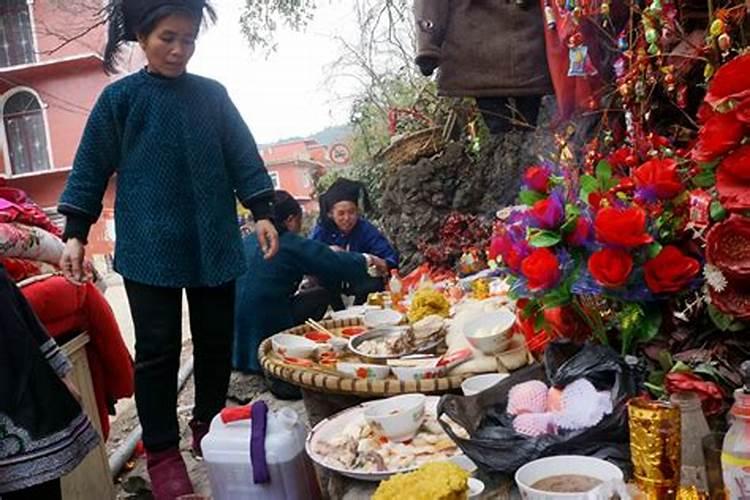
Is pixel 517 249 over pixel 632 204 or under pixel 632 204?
under

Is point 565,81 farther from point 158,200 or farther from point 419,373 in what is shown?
point 158,200

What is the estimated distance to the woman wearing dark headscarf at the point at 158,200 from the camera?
2453 mm

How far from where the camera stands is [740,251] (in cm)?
142

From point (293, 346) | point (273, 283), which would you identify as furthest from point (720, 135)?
point (273, 283)

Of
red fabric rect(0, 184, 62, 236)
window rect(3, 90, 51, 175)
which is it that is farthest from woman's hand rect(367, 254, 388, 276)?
window rect(3, 90, 51, 175)

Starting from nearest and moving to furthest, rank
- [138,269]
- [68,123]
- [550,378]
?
[550,378] < [138,269] < [68,123]

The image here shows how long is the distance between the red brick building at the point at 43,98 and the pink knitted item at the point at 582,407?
16203 mm

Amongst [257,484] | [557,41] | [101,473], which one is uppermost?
[557,41]

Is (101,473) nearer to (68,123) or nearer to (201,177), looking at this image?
(201,177)

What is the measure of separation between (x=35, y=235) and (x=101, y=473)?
1.06 m

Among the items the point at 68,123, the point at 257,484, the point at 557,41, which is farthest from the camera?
the point at 68,123

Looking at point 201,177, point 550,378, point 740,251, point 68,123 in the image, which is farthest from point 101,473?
point 68,123

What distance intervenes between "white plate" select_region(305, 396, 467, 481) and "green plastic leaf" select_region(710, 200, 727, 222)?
0.87m

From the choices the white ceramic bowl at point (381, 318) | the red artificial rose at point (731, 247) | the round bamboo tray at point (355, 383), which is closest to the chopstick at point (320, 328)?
the white ceramic bowl at point (381, 318)
